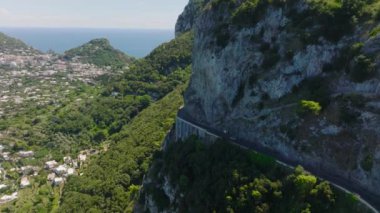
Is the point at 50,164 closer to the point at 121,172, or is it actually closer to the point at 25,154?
the point at 25,154

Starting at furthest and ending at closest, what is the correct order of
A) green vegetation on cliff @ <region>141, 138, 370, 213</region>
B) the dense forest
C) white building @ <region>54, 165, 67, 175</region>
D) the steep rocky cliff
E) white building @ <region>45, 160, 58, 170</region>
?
white building @ <region>45, 160, 58, 170</region> < white building @ <region>54, 165, 67, 175</region> < the dense forest < the steep rocky cliff < green vegetation on cliff @ <region>141, 138, 370, 213</region>

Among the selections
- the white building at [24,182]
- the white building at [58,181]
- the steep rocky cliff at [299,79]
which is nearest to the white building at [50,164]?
the white building at [24,182]

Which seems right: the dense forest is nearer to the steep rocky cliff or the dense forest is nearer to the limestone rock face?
the limestone rock face

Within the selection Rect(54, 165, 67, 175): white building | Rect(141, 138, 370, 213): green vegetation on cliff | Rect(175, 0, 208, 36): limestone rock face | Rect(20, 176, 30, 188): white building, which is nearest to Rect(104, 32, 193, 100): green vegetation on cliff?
Rect(175, 0, 208, 36): limestone rock face

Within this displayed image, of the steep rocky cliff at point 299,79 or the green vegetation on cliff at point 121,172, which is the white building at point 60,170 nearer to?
the green vegetation on cliff at point 121,172

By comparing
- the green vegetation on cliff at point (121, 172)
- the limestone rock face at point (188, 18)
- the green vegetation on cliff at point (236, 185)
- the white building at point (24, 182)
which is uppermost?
the limestone rock face at point (188, 18)

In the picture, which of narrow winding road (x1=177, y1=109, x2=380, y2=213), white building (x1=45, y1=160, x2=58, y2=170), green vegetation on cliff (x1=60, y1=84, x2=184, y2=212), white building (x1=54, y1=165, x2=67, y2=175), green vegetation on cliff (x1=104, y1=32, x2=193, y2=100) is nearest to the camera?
narrow winding road (x1=177, y1=109, x2=380, y2=213)

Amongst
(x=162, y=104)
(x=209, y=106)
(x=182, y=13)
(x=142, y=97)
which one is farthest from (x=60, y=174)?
(x=182, y=13)

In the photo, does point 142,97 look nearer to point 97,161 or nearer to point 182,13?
point 97,161

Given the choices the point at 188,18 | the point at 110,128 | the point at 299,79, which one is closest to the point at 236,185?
the point at 299,79
